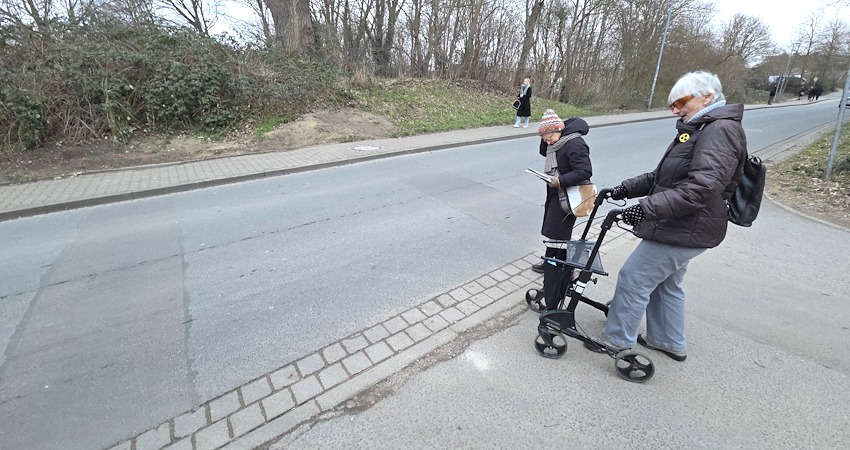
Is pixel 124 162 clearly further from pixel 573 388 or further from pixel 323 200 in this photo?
pixel 573 388

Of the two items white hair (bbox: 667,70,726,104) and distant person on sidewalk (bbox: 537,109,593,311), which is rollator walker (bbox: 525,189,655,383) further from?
white hair (bbox: 667,70,726,104)

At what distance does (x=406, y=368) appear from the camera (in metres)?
2.68

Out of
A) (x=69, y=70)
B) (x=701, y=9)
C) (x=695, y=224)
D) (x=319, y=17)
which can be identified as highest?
(x=701, y=9)

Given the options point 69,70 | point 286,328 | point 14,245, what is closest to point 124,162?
point 69,70

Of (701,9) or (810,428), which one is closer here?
(810,428)

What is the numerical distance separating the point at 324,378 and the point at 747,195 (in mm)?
2933

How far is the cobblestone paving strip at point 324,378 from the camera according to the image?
219 cm

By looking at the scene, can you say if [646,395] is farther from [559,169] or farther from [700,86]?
[700,86]

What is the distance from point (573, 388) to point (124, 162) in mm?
9799

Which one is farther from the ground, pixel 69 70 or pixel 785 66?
pixel 785 66

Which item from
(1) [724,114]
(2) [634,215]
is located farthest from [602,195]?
(1) [724,114]

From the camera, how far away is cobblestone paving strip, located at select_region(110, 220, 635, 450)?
7.18 ft

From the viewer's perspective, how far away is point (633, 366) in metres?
2.51

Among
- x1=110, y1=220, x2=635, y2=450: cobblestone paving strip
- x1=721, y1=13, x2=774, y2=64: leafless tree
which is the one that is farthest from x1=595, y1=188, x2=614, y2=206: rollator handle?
x1=721, y1=13, x2=774, y2=64: leafless tree
